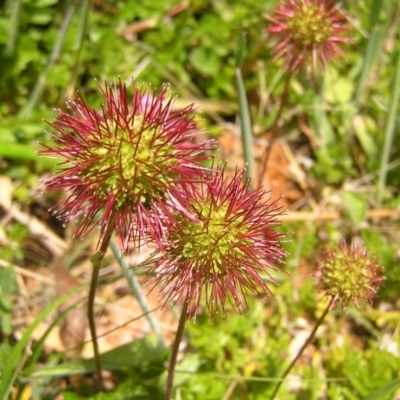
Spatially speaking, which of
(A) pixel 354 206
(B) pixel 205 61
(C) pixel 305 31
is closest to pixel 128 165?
(C) pixel 305 31

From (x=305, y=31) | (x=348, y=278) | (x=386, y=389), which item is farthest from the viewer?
(x=305, y=31)

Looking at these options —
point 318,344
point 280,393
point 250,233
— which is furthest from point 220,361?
point 250,233

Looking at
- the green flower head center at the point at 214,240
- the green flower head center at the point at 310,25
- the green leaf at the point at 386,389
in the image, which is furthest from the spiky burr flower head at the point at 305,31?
the green leaf at the point at 386,389

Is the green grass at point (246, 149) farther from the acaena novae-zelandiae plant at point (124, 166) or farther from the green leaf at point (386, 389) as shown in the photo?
the acaena novae-zelandiae plant at point (124, 166)

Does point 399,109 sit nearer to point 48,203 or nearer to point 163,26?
point 163,26

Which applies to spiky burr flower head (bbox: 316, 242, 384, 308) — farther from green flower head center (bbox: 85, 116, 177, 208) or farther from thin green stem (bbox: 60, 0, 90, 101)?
thin green stem (bbox: 60, 0, 90, 101)

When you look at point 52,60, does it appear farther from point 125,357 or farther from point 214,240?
point 214,240

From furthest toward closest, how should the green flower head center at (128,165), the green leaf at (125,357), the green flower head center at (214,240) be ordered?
the green leaf at (125,357) < the green flower head center at (214,240) < the green flower head center at (128,165)
